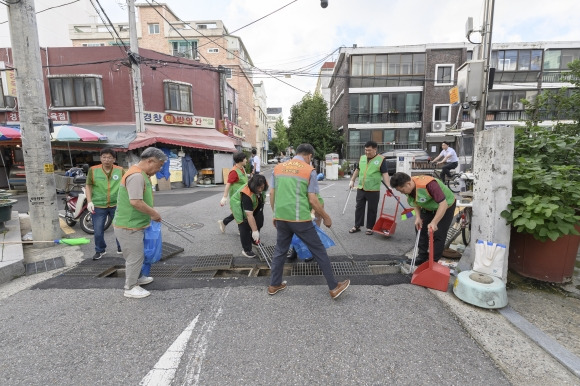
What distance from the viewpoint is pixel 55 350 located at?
2.51 meters

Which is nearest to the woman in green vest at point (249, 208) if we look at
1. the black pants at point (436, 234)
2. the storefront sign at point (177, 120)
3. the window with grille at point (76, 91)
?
the black pants at point (436, 234)

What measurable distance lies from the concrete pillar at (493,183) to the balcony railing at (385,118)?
22.7 m

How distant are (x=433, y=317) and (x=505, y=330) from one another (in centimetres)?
61

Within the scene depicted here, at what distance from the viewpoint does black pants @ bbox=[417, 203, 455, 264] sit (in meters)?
3.93

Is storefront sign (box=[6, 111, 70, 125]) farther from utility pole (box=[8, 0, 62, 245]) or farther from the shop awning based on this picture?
utility pole (box=[8, 0, 62, 245])

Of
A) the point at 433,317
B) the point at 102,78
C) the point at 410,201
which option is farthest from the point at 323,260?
the point at 102,78

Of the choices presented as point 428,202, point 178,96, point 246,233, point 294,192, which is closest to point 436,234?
point 428,202

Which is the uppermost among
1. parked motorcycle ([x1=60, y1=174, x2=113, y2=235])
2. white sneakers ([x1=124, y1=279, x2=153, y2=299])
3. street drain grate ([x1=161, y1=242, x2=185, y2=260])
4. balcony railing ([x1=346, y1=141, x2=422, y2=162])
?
balcony railing ([x1=346, y1=141, x2=422, y2=162])

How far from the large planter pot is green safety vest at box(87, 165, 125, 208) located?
578 cm

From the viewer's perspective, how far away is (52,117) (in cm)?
1458

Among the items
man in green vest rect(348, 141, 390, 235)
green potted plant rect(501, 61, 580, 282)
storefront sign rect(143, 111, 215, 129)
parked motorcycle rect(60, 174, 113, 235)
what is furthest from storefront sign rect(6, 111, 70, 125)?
green potted plant rect(501, 61, 580, 282)

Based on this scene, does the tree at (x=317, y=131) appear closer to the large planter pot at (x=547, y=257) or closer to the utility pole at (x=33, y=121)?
the utility pole at (x=33, y=121)

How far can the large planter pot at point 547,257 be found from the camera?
3.53 meters

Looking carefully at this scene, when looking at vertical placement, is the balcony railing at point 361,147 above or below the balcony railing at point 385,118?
below
